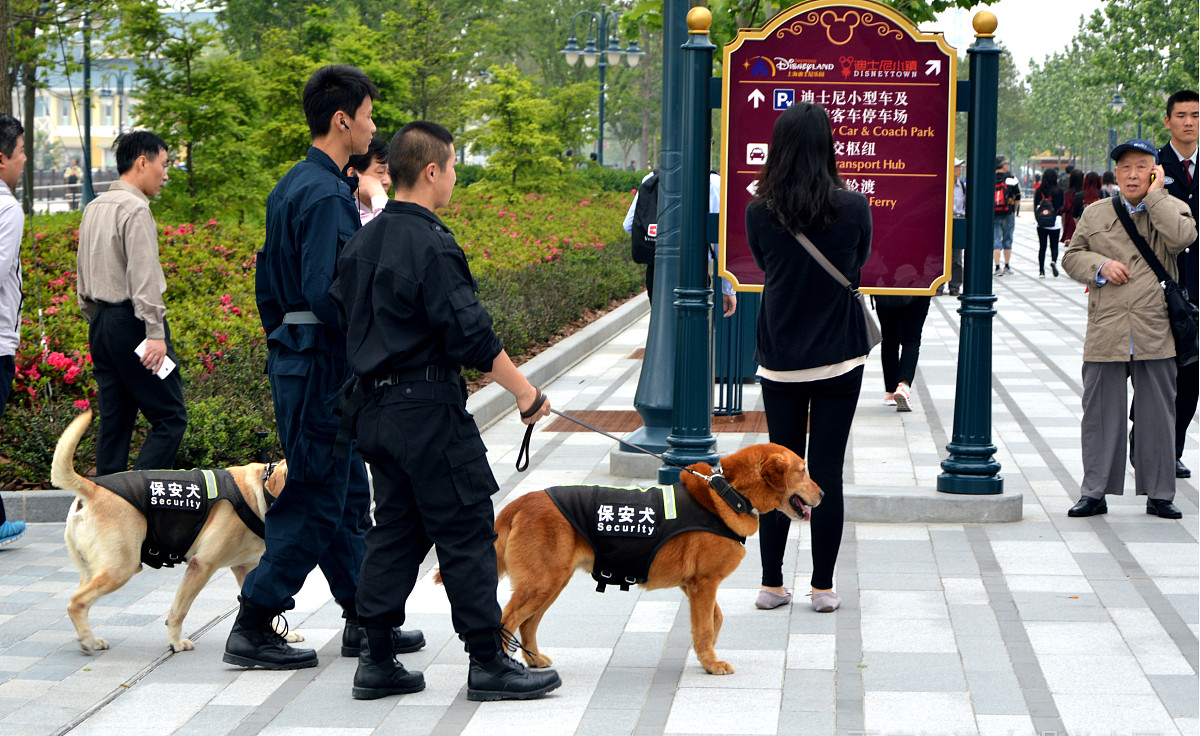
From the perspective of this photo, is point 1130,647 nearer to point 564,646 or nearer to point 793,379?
point 793,379

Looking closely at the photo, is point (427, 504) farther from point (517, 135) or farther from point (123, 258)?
point (517, 135)

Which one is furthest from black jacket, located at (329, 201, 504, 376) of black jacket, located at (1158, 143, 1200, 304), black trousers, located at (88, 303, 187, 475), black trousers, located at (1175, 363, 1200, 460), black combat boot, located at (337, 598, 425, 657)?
black trousers, located at (1175, 363, 1200, 460)

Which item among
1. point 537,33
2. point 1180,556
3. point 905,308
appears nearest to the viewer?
point 1180,556

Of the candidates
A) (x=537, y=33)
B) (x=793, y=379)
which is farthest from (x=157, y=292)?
(x=537, y=33)

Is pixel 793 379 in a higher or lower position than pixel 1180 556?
higher

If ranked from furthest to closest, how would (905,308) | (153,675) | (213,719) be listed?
(905,308) < (153,675) < (213,719)

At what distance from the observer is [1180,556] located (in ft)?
20.0

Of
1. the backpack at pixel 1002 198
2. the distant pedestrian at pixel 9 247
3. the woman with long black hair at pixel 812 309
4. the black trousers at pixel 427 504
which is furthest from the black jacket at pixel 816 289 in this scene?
the backpack at pixel 1002 198

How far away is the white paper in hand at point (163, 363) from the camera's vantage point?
613cm

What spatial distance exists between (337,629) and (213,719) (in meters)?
1.00

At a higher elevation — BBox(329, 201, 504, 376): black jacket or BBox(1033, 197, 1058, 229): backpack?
BBox(1033, 197, 1058, 229): backpack

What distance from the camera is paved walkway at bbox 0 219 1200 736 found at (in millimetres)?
4211

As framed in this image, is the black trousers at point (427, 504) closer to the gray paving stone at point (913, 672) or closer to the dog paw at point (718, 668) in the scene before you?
the dog paw at point (718, 668)

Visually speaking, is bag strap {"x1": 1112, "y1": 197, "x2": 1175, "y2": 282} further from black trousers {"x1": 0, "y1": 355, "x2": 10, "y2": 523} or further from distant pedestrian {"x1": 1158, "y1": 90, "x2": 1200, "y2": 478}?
black trousers {"x1": 0, "y1": 355, "x2": 10, "y2": 523}
